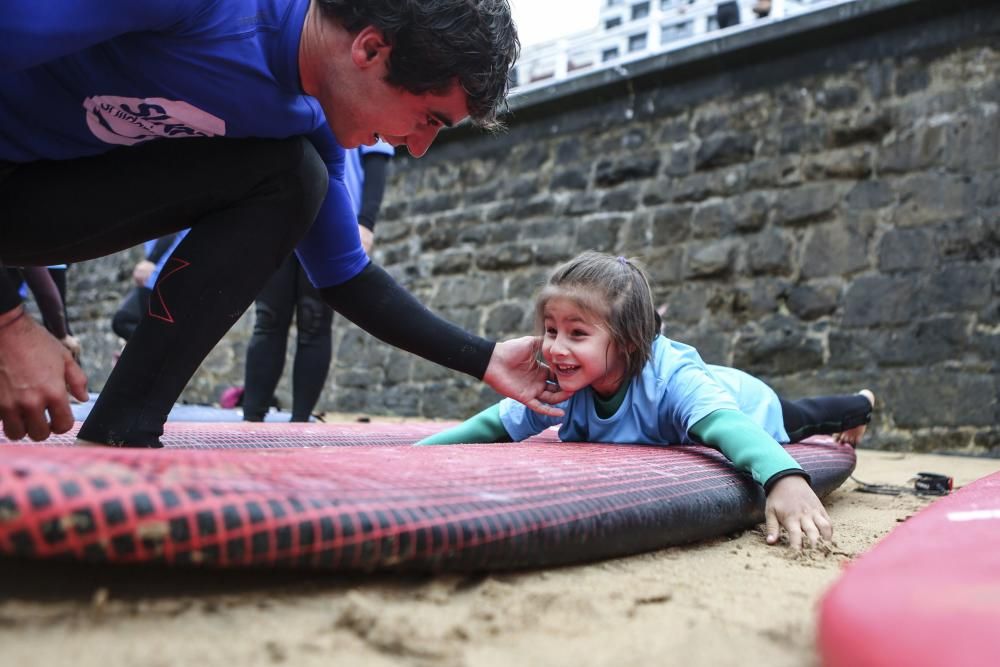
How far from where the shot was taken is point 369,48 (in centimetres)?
135

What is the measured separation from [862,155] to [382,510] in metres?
3.83

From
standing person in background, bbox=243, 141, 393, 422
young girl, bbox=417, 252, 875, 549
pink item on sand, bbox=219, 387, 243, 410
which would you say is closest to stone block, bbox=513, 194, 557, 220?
pink item on sand, bbox=219, 387, 243, 410

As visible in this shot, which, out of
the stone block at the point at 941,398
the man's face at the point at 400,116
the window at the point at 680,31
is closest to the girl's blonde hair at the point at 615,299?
the man's face at the point at 400,116

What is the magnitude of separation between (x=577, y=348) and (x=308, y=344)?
4.94ft

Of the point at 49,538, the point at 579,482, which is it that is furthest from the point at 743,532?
the point at 49,538

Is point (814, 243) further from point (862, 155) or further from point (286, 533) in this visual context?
point (286, 533)

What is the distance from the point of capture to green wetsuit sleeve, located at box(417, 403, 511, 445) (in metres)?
2.16

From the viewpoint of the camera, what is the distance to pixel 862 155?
159 inches

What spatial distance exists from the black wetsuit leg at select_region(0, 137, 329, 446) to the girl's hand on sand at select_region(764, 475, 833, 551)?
40.5 inches

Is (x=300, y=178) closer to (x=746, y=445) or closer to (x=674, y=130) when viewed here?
(x=746, y=445)

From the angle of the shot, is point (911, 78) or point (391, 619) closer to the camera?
point (391, 619)

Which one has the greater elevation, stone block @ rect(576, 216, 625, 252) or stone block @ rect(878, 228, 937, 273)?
stone block @ rect(576, 216, 625, 252)

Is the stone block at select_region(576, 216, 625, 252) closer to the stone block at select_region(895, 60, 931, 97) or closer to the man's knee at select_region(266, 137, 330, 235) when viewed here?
the stone block at select_region(895, 60, 931, 97)

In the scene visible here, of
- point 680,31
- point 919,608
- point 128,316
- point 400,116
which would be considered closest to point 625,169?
point 128,316
